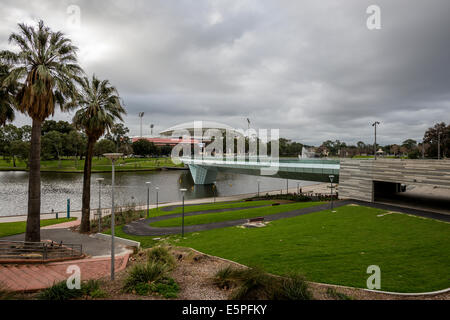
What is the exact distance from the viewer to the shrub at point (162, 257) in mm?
11936

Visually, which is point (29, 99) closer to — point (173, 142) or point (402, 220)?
point (402, 220)

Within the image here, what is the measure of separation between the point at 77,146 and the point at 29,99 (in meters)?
96.1

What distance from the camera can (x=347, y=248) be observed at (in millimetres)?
14078

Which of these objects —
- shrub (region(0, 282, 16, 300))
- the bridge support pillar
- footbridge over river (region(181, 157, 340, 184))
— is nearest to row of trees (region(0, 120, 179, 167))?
the bridge support pillar

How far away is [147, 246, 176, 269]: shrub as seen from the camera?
39.2 ft

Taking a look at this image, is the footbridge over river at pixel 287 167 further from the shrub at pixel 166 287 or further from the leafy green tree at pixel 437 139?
the leafy green tree at pixel 437 139

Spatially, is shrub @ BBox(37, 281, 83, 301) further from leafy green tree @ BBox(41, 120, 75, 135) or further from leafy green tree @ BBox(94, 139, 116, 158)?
leafy green tree @ BBox(41, 120, 75, 135)

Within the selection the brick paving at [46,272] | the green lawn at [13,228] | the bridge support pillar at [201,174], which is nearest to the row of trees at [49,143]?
the bridge support pillar at [201,174]

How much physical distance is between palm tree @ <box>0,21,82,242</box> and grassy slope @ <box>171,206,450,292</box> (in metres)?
9.81

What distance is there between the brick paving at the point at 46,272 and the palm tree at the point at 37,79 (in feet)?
13.3

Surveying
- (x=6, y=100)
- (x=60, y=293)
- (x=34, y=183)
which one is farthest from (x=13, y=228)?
(x=60, y=293)

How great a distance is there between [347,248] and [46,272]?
15.3m
